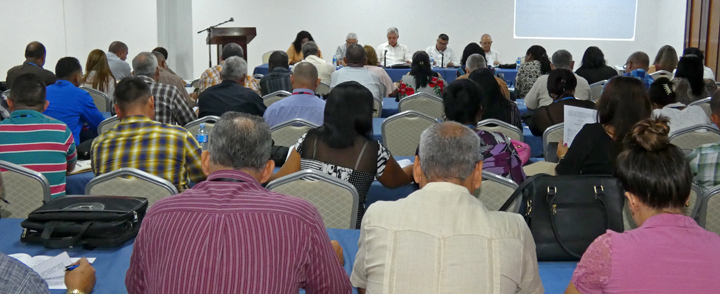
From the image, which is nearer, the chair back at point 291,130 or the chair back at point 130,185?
the chair back at point 130,185

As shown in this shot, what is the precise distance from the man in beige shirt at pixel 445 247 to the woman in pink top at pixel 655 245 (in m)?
0.19

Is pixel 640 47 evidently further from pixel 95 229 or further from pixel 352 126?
pixel 95 229

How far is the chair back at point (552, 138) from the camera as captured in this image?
4.66 metres

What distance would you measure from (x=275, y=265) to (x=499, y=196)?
1.62m

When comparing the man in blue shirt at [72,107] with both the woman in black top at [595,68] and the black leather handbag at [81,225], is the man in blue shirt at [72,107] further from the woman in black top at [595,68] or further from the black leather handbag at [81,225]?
the woman in black top at [595,68]

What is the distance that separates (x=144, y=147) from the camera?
3359 mm

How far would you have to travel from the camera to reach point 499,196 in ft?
10.1

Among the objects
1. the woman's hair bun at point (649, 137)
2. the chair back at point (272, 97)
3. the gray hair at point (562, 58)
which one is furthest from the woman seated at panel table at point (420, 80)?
the woman's hair bun at point (649, 137)

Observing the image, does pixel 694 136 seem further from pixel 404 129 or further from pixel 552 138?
pixel 404 129

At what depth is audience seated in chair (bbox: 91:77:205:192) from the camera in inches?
132

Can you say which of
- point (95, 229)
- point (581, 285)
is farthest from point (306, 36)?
point (581, 285)

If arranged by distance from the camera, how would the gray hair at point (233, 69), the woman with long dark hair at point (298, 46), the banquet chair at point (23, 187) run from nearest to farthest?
the banquet chair at point (23, 187) < the gray hair at point (233, 69) < the woman with long dark hair at point (298, 46)

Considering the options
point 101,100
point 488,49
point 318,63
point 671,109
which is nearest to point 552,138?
point 671,109

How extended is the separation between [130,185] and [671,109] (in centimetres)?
382
